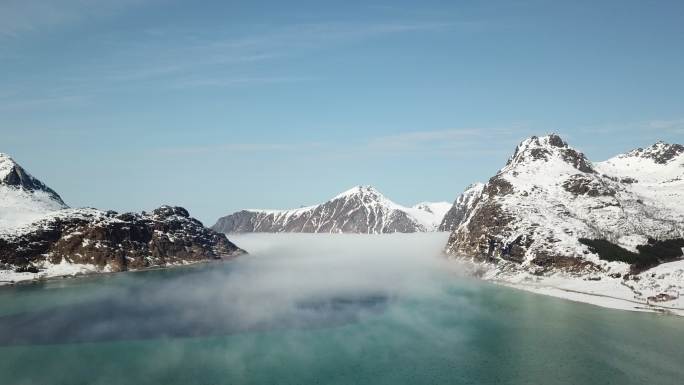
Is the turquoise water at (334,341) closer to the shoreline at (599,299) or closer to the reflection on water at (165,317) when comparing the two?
the reflection on water at (165,317)

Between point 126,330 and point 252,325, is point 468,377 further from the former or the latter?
point 126,330

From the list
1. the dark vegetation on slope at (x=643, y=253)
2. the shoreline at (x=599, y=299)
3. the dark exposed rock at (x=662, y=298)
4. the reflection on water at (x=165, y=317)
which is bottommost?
the reflection on water at (x=165, y=317)

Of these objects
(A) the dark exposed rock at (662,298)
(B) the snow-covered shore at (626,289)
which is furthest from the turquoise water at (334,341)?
(A) the dark exposed rock at (662,298)

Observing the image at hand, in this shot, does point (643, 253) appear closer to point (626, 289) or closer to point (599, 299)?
point (626, 289)

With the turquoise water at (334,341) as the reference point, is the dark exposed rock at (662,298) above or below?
above

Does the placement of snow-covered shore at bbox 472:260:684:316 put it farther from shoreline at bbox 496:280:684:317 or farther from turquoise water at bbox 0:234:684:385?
turquoise water at bbox 0:234:684:385
